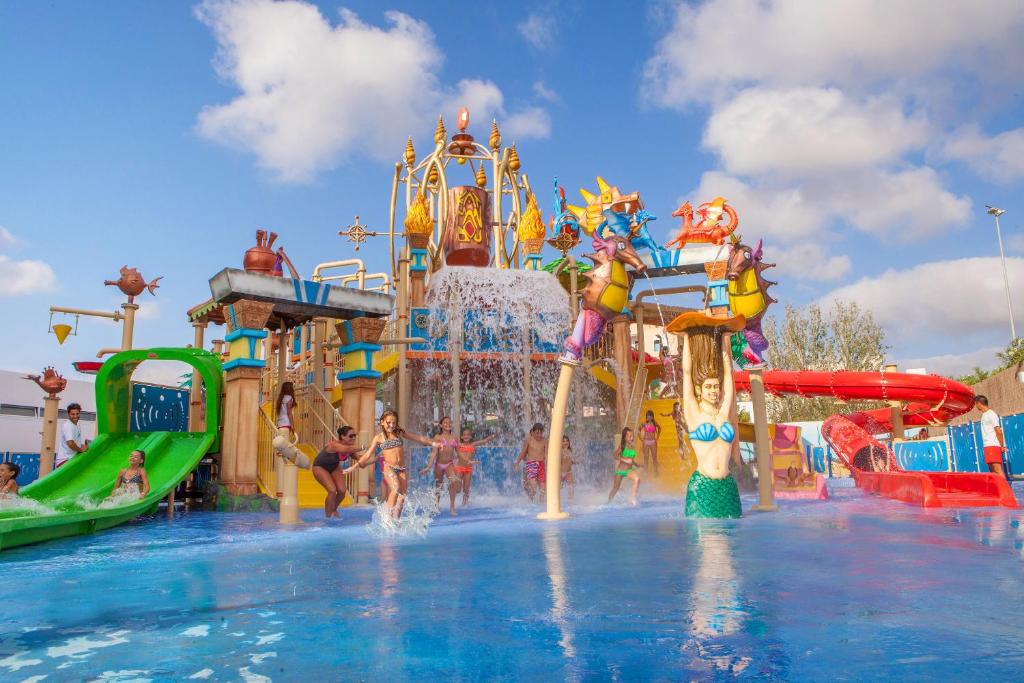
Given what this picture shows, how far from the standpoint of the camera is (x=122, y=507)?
31.6 feet

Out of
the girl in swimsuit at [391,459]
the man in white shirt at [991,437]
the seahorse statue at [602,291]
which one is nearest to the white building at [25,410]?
the girl in swimsuit at [391,459]

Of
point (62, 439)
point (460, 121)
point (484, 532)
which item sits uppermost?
point (460, 121)

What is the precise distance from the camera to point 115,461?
12820 mm

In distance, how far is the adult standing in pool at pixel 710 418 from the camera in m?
9.55

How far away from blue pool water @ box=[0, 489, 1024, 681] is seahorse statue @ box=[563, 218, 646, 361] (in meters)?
3.42

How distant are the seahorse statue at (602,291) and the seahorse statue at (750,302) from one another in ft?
5.96

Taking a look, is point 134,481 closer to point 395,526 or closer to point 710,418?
point 395,526

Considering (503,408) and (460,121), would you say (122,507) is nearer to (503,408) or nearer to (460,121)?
(503,408)

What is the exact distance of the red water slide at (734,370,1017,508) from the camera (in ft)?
40.4

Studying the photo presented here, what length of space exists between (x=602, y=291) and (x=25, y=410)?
3504 cm

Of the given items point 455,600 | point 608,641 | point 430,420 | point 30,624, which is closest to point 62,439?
point 430,420

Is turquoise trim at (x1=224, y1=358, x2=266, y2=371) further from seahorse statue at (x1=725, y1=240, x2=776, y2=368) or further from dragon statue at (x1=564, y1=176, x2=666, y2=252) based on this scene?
seahorse statue at (x1=725, y1=240, x2=776, y2=368)

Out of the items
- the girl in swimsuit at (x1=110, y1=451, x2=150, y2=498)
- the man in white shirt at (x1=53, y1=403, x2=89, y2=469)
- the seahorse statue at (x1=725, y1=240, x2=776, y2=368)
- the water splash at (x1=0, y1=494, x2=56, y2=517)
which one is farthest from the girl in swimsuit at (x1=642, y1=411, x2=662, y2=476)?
the water splash at (x1=0, y1=494, x2=56, y2=517)

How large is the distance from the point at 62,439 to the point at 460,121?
1327cm
